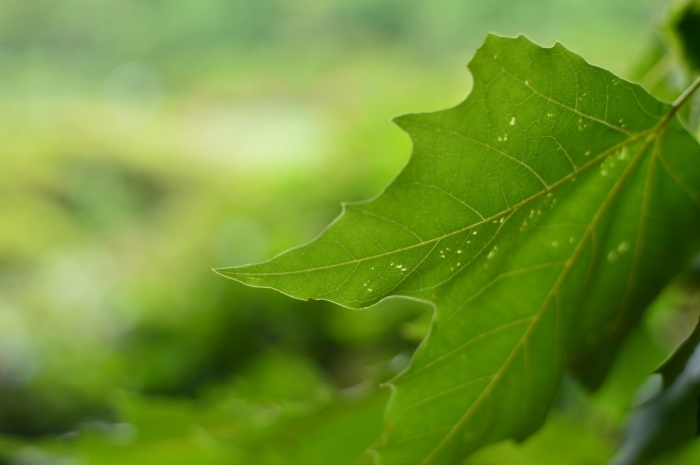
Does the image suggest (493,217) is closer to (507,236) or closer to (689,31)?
(507,236)

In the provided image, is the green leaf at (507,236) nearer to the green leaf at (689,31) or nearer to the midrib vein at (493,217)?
the midrib vein at (493,217)

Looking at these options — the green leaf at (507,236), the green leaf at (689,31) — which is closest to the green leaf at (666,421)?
the green leaf at (507,236)

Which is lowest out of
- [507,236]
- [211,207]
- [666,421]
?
[666,421]

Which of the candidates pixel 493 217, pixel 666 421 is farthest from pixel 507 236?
pixel 666 421

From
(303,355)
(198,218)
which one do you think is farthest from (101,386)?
(198,218)

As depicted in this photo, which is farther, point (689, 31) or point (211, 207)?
point (211, 207)

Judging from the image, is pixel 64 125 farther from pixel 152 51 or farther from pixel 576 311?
pixel 576 311
